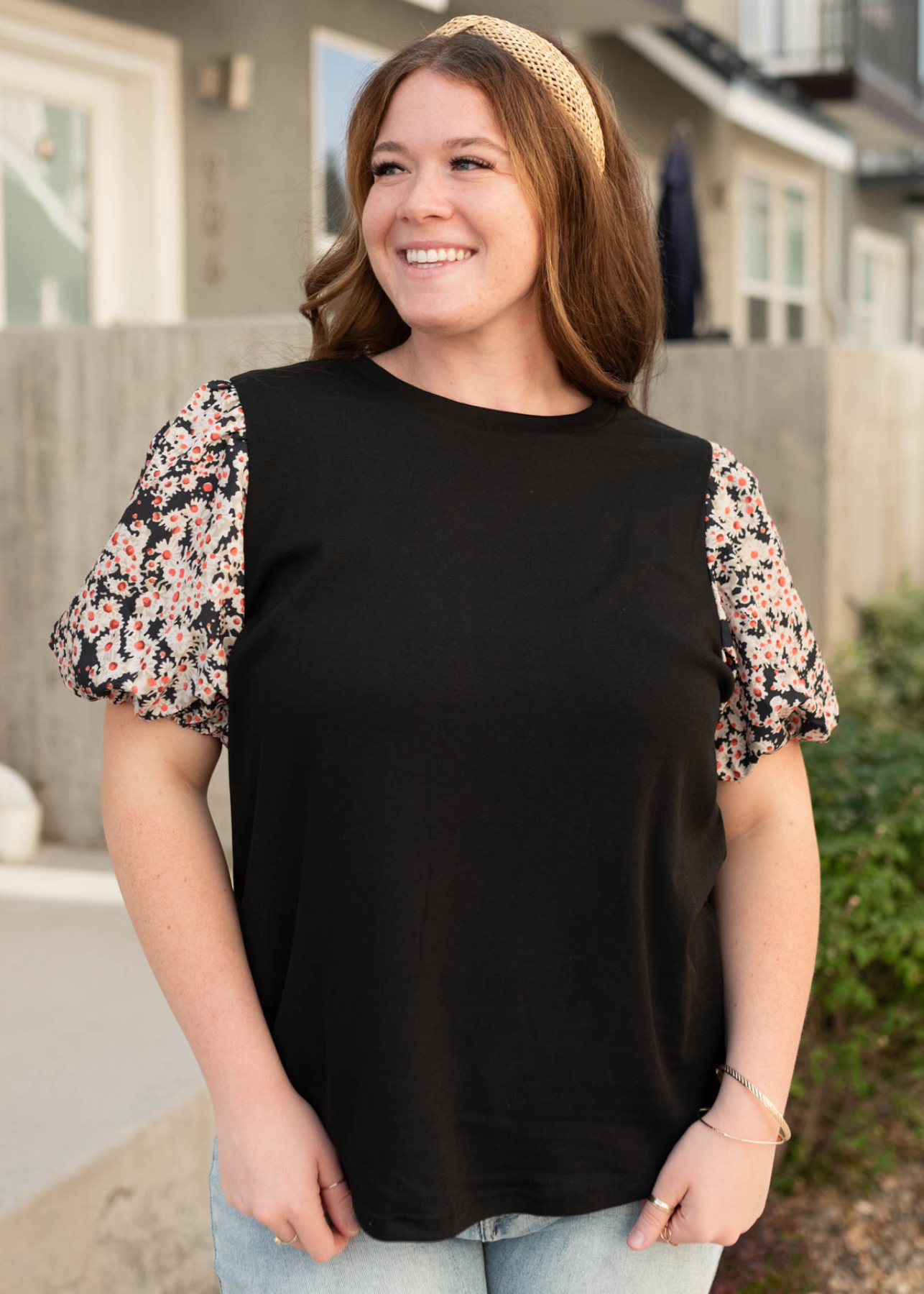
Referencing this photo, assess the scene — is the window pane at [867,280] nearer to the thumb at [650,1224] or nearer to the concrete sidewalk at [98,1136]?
the concrete sidewalk at [98,1136]

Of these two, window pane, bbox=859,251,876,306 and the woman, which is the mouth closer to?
the woman

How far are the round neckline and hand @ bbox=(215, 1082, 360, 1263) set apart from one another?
28.4 inches

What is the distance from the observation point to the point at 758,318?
13.5 m

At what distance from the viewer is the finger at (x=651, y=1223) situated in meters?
1.49

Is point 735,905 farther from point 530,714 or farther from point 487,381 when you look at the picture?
point 487,381

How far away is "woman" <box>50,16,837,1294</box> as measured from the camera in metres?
1.39

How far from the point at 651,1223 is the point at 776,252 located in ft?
43.7

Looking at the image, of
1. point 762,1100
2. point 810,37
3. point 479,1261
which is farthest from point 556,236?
point 810,37

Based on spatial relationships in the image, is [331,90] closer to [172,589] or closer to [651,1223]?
[172,589]

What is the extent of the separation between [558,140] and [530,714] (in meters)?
0.64

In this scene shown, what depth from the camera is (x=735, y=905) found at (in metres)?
1.68

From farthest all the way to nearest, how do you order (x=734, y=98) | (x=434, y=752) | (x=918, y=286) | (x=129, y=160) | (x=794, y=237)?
1. (x=918, y=286)
2. (x=794, y=237)
3. (x=734, y=98)
4. (x=129, y=160)
5. (x=434, y=752)

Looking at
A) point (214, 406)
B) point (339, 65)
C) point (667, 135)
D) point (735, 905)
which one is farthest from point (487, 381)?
point (667, 135)

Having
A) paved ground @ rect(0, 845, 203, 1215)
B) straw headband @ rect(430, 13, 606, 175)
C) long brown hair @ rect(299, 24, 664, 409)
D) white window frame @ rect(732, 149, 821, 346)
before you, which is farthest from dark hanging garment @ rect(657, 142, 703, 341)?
straw headband @ rect(430, 13, 606, 175)
